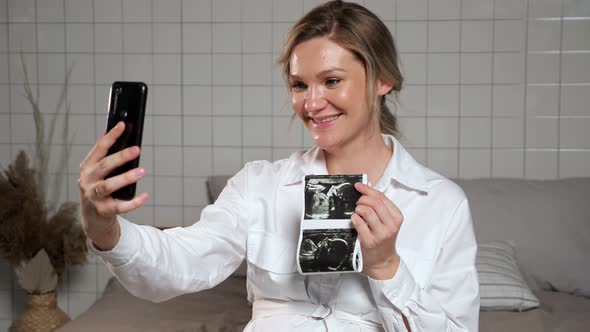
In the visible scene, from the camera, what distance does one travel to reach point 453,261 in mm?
1665

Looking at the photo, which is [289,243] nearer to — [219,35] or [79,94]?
[219,35]

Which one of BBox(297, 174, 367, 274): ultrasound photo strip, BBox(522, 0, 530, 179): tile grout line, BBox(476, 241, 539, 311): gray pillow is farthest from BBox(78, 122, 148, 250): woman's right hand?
BBox(522, 0, 530, 179): tile grout line

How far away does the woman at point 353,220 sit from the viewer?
1.51 m

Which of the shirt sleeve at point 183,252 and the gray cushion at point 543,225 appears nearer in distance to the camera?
the shirt sleeve at point 183,252

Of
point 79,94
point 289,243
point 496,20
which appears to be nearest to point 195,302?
point 289,243

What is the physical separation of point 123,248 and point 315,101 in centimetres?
57

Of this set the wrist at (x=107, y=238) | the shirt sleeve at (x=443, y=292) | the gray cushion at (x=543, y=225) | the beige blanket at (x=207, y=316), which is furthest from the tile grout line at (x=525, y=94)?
the wrist at (x=107, y=238)

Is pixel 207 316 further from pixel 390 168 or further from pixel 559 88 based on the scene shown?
pixel 559 88

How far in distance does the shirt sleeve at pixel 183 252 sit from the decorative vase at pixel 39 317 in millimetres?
1977

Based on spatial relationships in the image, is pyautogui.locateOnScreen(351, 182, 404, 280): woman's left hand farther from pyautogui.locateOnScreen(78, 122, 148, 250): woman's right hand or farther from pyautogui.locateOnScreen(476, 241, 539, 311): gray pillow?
pyautogui.locateOnScreen(476, 241, 539, 311): gray pillow

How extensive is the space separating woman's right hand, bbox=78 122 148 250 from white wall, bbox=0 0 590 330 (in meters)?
2.30

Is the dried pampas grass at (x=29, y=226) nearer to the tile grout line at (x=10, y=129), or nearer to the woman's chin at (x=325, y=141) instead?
the tile grout line at (x=10, y=129)

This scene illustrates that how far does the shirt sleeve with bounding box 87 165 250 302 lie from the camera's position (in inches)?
54.4

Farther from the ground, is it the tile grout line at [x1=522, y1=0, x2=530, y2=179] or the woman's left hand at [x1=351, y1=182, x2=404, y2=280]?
the tile grout line at [x1=522, y1=0, x2=530, y2=179]
